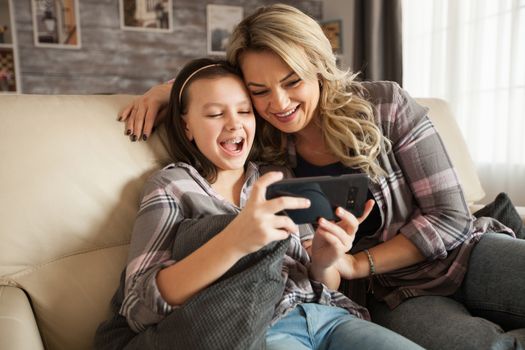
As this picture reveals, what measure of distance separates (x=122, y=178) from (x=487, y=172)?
2.16m

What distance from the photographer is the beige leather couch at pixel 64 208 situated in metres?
1.07

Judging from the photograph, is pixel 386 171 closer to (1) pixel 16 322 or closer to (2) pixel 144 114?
(2) pixel 144 114

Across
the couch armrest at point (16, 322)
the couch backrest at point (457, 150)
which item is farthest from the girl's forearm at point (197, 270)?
the couch backrest at point (457, 150)

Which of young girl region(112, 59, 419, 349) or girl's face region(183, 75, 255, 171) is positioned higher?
girl's face region(183, 75, 255, 171)

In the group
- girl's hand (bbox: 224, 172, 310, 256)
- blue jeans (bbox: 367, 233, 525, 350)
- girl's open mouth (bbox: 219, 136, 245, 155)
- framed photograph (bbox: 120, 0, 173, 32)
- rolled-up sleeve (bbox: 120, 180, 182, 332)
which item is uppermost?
framed photograph (bbox: 120, 0, 173, 32)

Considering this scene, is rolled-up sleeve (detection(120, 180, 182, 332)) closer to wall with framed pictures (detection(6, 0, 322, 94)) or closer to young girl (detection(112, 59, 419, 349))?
young girl (detection(112, 59, 419, 349))

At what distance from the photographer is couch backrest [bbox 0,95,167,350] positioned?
1073 millimetres

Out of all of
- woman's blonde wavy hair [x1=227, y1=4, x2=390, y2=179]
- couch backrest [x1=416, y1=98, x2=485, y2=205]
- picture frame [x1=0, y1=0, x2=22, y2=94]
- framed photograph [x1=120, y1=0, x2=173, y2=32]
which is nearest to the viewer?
woman's blonde wavy hair [x1=227, y1=4, x2=390, y2=179]

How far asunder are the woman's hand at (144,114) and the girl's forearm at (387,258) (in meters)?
0.61

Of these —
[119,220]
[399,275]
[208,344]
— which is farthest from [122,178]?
[399,275]

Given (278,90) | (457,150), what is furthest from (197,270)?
(457,150)

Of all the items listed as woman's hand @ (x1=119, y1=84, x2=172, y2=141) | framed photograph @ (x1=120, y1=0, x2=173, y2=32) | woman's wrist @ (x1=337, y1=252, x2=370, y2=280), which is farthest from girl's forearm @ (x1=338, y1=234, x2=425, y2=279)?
framed photograph @ (x1=120, y1=0, x2=173, y2=32)

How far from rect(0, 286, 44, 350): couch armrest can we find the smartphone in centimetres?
52

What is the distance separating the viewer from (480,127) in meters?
2.63
